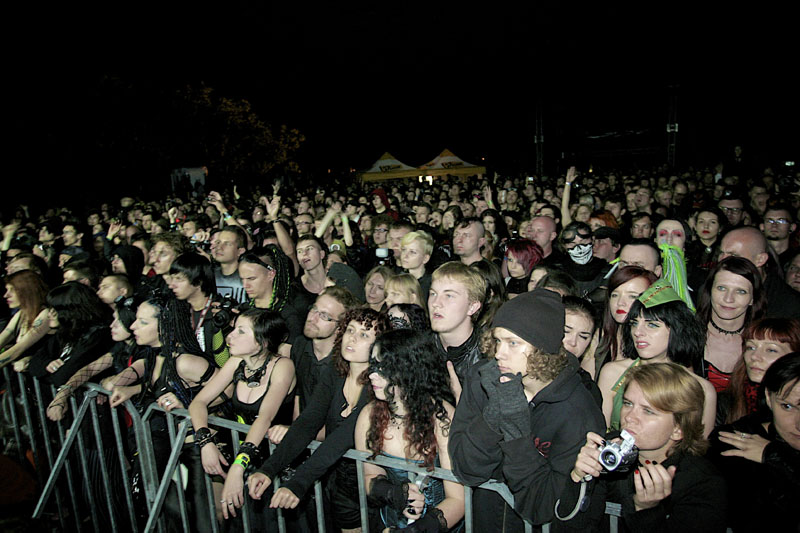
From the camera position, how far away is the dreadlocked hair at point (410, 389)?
259cm

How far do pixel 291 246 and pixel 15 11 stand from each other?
22456 mm

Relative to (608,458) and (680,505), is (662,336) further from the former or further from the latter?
(608,458)

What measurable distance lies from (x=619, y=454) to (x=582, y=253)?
3696 millimetres

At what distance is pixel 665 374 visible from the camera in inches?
88.8

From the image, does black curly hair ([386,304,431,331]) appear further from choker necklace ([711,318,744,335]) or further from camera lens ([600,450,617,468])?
choker necklace ([711,318,744,335])

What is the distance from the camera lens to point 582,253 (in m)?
5.28

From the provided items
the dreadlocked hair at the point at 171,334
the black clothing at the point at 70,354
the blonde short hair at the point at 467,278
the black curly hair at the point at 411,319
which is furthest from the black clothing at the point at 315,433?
the black clothing at the point at 70,354

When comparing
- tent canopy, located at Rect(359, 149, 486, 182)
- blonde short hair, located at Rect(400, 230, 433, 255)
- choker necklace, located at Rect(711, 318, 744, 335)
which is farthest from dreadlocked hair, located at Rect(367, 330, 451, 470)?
tent canopy, located at Rect(359, 149, 486, 182)

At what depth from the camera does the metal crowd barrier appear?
8.08 feet

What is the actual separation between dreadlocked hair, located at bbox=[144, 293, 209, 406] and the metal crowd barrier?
0.40 metres

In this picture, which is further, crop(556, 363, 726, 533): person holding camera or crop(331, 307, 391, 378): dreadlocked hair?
crop(331, 307, 391, 378): dreadlocked hair

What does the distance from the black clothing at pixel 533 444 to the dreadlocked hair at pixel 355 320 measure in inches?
36.2

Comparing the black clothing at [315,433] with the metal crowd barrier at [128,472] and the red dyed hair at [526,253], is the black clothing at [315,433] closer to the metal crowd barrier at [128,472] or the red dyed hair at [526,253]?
the metal crowd barrier at [128,472]

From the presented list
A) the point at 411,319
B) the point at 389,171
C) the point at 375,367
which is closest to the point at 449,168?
the point at 389,171
